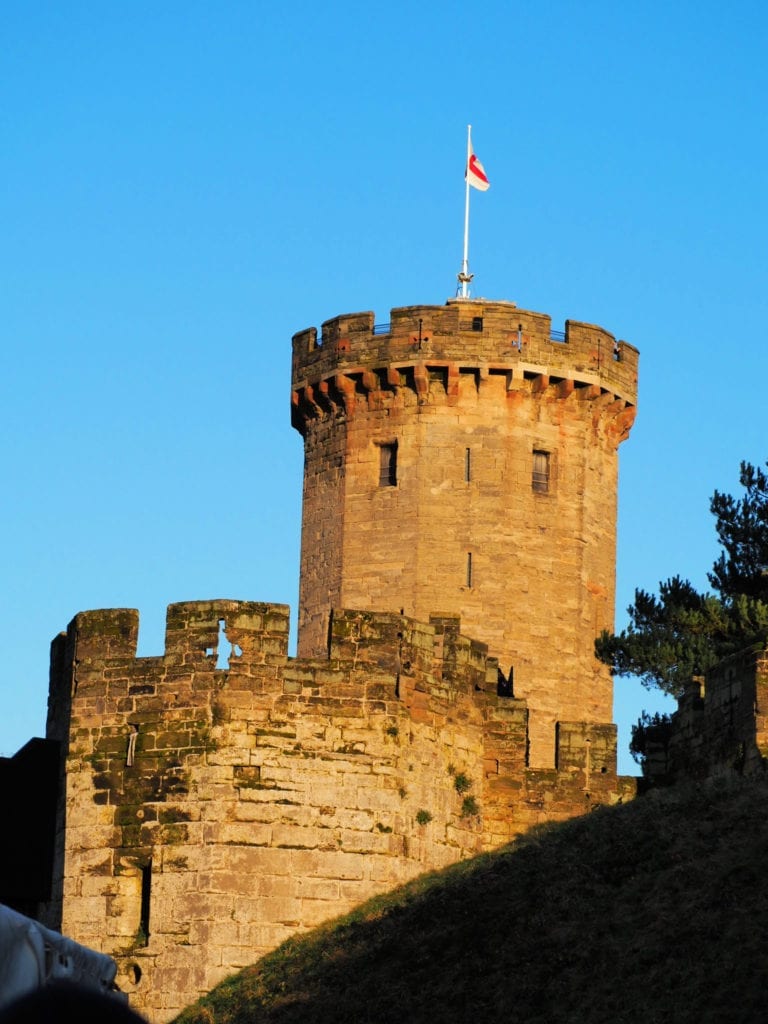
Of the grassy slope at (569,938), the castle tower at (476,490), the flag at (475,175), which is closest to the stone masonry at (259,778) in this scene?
the grassy slope at (569,938)

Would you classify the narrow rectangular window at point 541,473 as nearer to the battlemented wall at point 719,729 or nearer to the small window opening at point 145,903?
the battlemented wall at point 719,729

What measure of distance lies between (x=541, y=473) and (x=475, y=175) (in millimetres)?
8926

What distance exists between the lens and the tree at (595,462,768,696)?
3156 cm

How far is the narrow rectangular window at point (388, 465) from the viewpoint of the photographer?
36581 millimetres

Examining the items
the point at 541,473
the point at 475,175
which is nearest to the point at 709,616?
the point at 541,473

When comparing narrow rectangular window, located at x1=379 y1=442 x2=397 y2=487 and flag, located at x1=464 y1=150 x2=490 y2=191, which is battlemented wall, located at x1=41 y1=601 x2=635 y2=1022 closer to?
narrow rectangular window, located at x1=379 y1=442 x2=397 y2=487

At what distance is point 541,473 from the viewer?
121 ft

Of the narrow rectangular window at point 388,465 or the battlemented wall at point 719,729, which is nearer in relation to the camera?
the battlemented wall at point 719,729

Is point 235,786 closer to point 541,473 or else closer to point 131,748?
point 131,748

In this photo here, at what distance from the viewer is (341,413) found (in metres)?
37.5

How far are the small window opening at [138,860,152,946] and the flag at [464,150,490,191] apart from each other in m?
22.8

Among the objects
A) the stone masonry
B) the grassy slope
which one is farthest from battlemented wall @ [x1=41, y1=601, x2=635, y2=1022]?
the grassy slope

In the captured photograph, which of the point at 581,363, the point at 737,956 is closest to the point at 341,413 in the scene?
the point at 581,363

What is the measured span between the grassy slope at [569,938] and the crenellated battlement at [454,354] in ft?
48.2
